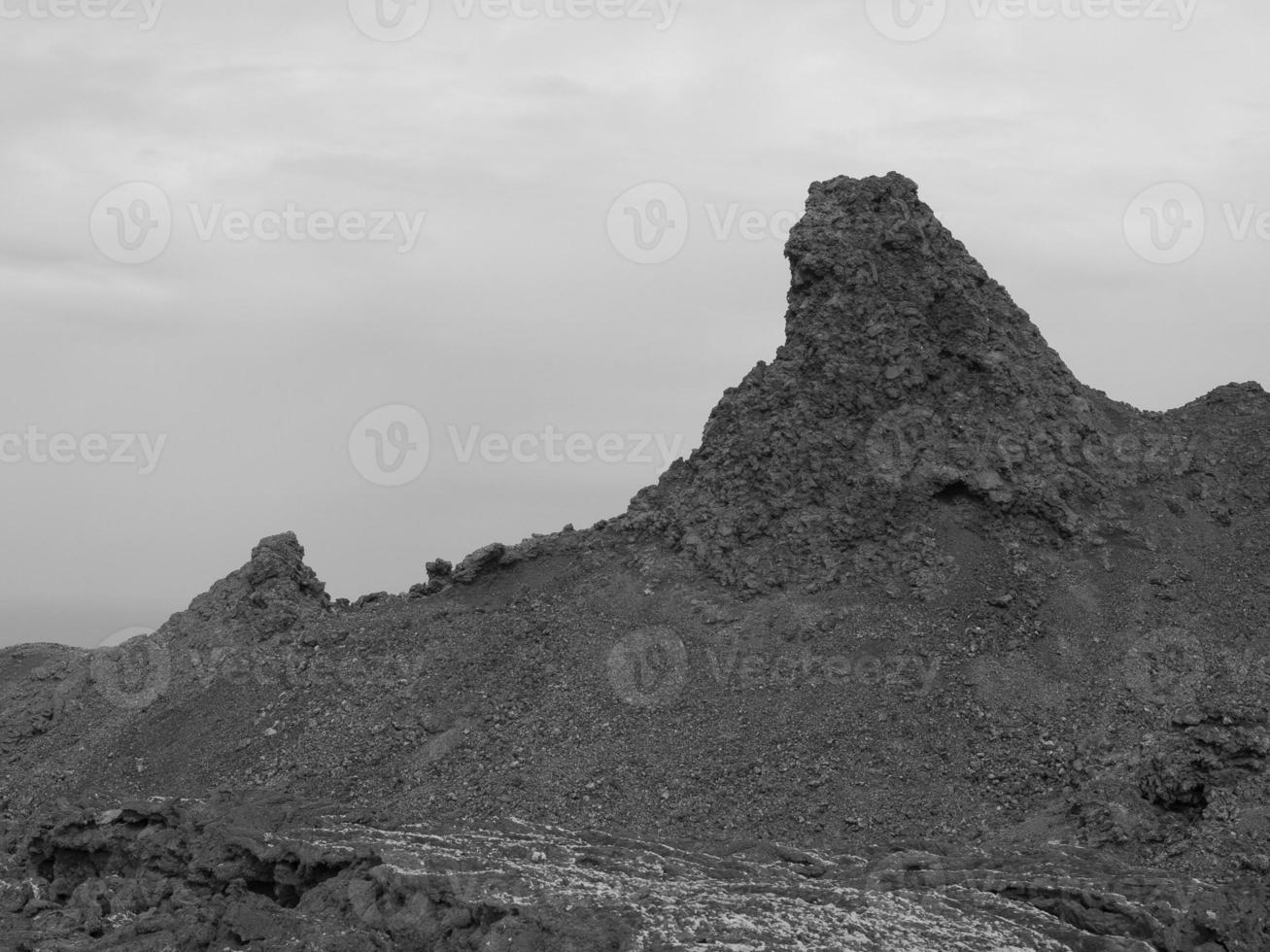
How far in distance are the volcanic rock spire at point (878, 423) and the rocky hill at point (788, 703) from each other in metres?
0.08

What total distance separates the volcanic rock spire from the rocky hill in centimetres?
8

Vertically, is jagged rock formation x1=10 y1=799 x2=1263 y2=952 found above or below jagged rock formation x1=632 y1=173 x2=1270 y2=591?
below

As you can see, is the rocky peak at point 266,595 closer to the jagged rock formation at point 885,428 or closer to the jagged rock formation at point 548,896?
the jagged rock formation at point 885,428

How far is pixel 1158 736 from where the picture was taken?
24375mm

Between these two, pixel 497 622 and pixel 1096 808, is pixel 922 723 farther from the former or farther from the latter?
pixel 497 622

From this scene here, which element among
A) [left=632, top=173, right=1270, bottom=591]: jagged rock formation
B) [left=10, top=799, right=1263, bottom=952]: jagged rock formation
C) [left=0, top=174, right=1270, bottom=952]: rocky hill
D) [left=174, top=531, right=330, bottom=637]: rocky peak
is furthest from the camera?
[left=174, top=531, right=330, bottom=637]: rocky peak

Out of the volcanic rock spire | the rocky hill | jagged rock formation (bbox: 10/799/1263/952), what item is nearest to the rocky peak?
the rocky hill

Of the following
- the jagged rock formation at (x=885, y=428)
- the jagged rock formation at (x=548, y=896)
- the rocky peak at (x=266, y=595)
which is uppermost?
the jagged rock formation at (x=885, y=428)

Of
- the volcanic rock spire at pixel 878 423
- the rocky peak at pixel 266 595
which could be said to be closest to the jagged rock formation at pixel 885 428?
the volcanic rock spire at pixel 878 423

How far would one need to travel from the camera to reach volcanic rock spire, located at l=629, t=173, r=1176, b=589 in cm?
3075

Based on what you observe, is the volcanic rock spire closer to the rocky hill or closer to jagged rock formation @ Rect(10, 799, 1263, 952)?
the rocky hill

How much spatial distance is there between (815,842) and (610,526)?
35.7ft

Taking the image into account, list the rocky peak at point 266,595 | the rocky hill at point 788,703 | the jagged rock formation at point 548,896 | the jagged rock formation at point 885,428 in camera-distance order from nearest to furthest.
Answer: the jagged rock formation at point 548,896 < the rocky hill at point 788,703 < the jagged rock formation at point 885,428 < the rocky peak at point 266,595

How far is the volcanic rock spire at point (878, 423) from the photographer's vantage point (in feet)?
101
